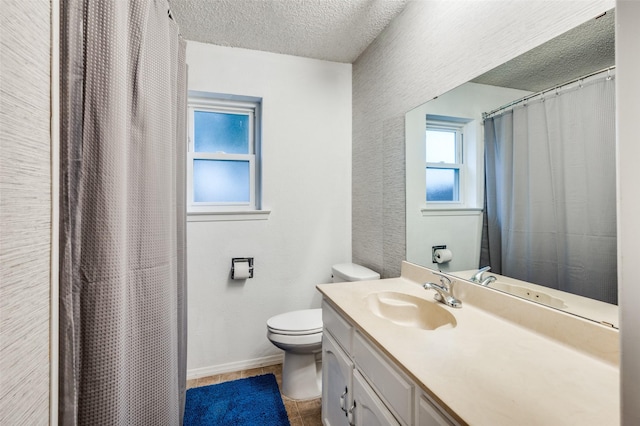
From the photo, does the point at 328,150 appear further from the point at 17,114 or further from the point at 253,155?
the point at 17,114

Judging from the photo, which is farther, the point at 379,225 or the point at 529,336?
the point at 379,225

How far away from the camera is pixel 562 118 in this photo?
0.91m

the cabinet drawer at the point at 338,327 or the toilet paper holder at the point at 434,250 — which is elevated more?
the toilet paper holder at the point at 434,250

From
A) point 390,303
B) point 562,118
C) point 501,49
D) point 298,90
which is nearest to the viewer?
point 562,118

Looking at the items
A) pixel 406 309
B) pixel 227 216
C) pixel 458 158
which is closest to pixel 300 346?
pixel 406 309

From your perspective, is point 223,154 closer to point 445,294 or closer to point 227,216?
point 227,216

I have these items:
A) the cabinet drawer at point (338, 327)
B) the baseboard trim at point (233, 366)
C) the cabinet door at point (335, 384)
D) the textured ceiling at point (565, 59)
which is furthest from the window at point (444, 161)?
the baseboard trim at point (233, 366)

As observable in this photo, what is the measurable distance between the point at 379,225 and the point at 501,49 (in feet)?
3.83

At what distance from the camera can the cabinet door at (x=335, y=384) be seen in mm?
1144

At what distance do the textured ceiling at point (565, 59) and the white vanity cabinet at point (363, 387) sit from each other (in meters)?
1.04

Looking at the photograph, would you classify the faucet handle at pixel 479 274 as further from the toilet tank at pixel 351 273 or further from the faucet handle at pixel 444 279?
the toilet tank at pixel 351 273

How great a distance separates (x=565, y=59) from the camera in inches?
35.3

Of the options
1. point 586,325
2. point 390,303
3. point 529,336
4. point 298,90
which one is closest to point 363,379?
point 390,303

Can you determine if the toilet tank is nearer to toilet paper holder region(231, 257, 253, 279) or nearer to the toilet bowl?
the toilet bowl
